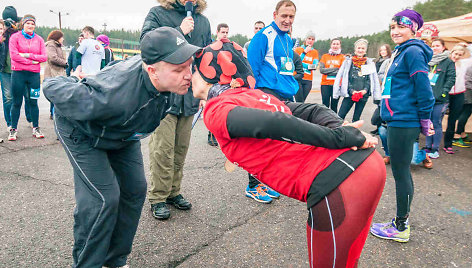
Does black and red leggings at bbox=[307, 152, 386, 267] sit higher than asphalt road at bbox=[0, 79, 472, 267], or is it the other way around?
black and red leggings at bbox=[307, 152, 386, 267]

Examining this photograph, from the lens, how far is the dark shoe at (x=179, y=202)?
345 centimetres

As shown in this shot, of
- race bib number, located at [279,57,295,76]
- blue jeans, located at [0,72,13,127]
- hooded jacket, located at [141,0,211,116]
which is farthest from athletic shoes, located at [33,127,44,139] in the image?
race bib number, located at [279,57,295,76]

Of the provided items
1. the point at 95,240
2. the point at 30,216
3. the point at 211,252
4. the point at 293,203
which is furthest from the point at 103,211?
the point at 293,203

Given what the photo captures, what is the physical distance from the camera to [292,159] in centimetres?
157

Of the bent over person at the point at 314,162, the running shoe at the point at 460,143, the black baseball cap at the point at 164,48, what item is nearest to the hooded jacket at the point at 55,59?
the black baseball cap at the point at 164,48

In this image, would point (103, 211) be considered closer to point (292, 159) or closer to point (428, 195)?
point (292, 159)

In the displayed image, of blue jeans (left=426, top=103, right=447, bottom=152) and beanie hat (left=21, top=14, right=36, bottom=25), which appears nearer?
beanie hat (left=21, top=14, right=36, bottom=25)

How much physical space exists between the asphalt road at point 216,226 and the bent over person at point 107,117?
2.22ft

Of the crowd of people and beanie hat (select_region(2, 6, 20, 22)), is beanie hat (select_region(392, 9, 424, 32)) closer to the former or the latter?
the crowd of people

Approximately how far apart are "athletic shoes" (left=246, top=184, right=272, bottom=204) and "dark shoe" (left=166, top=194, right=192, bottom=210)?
78 cm

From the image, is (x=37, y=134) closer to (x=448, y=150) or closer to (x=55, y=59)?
(x=55, y=59)

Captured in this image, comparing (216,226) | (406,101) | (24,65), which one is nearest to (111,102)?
(216,226)

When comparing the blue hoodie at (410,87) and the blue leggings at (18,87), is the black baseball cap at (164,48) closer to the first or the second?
the blue hoodie at (410,87)

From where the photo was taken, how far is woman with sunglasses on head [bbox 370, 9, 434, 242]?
280 centimetres
